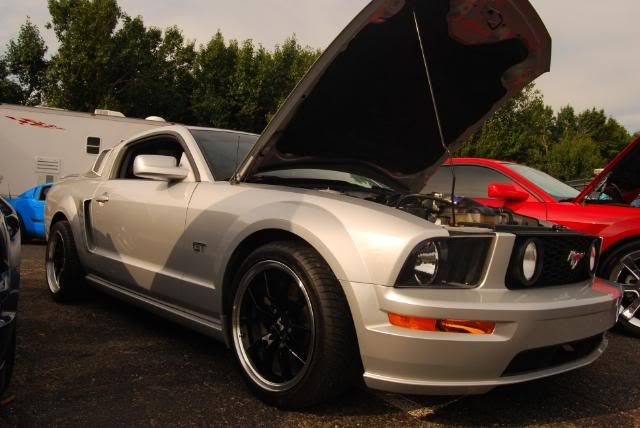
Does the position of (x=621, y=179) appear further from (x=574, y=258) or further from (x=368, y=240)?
(x=368, y=240)

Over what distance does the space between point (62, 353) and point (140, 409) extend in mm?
976

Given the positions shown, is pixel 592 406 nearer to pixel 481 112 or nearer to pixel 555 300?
pixel 555 300

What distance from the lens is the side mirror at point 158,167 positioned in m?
3.01

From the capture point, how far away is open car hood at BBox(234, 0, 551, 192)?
2549 millimetres

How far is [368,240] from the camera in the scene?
2.13m

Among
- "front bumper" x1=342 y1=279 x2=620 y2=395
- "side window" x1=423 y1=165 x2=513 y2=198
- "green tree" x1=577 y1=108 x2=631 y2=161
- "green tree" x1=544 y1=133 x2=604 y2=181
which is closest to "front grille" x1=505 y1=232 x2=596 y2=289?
"front bumper" x1=342 y1=279 x2=620 y2=395

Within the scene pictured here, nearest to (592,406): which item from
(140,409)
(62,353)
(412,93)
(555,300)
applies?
(555,300)

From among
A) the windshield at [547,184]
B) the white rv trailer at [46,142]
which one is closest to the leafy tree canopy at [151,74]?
the white rv trailer at [46,142]

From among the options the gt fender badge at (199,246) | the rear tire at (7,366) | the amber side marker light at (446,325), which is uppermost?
the gt fender badge at (199,246)

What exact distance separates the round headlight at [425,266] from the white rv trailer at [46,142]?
34.3 ft

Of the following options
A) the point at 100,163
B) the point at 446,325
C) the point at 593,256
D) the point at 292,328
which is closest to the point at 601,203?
the point at 593,256

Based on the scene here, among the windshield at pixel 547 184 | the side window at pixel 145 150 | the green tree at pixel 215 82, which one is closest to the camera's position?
the side window at pixel 145 150

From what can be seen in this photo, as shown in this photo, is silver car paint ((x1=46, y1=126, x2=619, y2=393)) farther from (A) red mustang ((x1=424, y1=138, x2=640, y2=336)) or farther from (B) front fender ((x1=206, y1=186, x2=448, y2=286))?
(A) red mustang ((x1=424, y1=138, x2=640, y2=336))

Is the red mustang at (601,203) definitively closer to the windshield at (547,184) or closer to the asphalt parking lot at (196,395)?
the windshield at (547,184)
